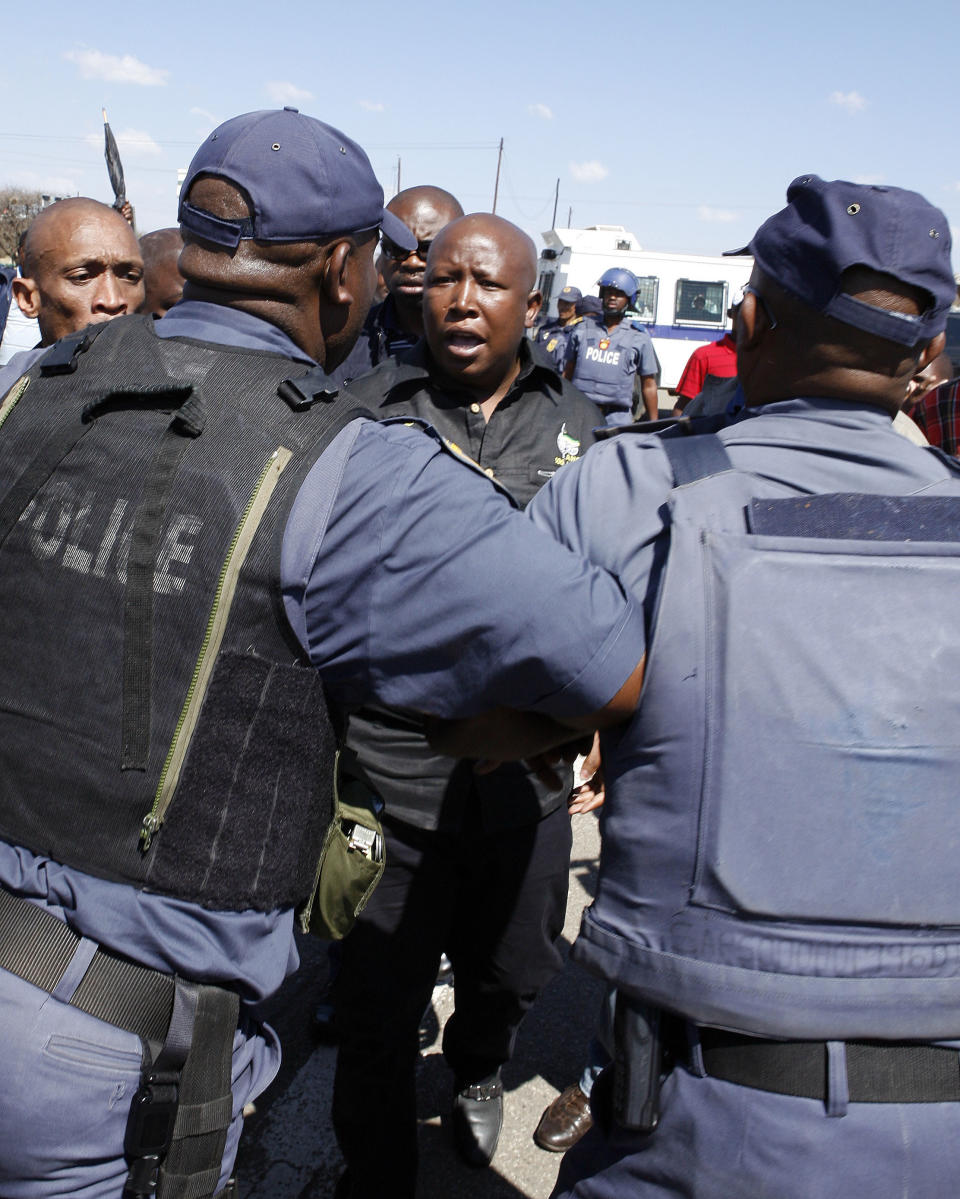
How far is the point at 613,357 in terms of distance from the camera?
31.1ft

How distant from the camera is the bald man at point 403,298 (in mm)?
4227

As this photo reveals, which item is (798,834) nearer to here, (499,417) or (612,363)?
(499,417)

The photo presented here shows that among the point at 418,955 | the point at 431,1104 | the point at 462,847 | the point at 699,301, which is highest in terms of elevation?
the point at 462,847

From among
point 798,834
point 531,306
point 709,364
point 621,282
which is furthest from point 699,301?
point 798,834

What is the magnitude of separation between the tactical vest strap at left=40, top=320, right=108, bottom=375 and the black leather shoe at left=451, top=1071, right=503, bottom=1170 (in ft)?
7.29

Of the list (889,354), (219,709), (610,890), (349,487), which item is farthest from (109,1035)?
(889,354)

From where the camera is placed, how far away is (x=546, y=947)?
2.72 meters

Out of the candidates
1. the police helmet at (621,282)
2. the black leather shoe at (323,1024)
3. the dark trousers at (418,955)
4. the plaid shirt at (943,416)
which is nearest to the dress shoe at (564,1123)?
the dark trousers at (418,955)

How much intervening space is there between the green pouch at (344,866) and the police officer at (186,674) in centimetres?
19

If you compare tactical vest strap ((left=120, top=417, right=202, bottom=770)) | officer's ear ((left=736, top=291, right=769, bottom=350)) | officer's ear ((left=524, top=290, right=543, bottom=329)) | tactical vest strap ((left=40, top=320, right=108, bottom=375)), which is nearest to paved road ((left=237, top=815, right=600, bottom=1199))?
tactical vest strap ((left=120, top=417, right=202, bottom=770))

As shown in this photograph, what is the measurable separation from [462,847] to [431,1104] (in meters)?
0.99

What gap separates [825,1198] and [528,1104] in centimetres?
191

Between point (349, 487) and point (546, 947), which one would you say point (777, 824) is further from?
point (546, 947)

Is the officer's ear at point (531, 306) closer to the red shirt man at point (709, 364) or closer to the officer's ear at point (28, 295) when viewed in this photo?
the officer's ear at point (28, 295)
